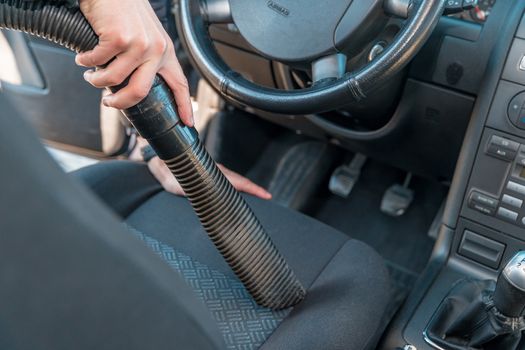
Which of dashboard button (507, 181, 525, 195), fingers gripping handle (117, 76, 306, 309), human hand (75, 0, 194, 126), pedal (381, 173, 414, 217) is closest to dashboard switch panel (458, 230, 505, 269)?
dashboard button (507, 181, 525, 195)

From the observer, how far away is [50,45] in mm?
1537

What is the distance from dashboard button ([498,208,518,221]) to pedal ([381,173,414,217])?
0.54 m

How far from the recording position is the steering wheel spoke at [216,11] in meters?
1.05

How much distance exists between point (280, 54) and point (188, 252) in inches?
12.6

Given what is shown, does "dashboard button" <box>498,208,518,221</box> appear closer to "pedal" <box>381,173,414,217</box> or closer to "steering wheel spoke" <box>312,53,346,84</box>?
"steering wheel spoke" <box>312,53,346,84</box>

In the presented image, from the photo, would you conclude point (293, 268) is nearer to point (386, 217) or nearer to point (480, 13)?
point (480, 13)

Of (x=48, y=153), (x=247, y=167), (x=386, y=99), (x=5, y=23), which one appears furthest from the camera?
(x=247, y=167)

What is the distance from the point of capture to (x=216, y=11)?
1062 mm

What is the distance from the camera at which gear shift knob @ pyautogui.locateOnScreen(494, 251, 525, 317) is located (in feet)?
2.49

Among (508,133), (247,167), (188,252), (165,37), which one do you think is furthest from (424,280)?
(247,167)

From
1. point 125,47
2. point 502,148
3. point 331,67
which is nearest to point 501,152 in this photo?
point 502,148

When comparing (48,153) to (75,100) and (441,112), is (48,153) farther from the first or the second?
(75,100)

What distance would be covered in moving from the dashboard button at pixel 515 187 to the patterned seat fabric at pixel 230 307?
1.28 ft

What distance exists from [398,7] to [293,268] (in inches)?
15.3
